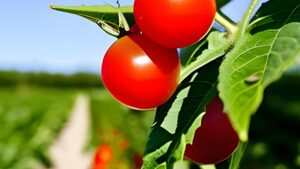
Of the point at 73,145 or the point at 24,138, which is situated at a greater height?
the point at 24,138

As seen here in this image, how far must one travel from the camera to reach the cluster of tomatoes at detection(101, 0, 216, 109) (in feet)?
3.51

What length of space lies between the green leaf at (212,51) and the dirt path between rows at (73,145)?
48.8 ft

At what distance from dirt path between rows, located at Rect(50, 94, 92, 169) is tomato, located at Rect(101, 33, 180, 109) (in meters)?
14.9

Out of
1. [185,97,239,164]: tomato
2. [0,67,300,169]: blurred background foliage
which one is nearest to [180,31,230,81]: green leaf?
[185,97,239,164]: tomato

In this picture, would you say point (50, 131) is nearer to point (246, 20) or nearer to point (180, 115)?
point (180, 115)

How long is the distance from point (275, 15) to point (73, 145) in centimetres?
2161

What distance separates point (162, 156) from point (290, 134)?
10.7 metres

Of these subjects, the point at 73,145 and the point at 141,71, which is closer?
the point at 141,71

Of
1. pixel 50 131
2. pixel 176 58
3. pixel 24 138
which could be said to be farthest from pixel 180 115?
pixel 50 131

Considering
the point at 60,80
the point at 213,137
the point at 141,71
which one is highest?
the point at 141,71

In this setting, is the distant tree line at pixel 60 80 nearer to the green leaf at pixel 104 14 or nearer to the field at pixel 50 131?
the field at pixel 50 131

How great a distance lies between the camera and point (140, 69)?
1.10 meters

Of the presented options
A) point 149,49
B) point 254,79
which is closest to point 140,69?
point 149,49

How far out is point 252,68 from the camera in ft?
3.08
